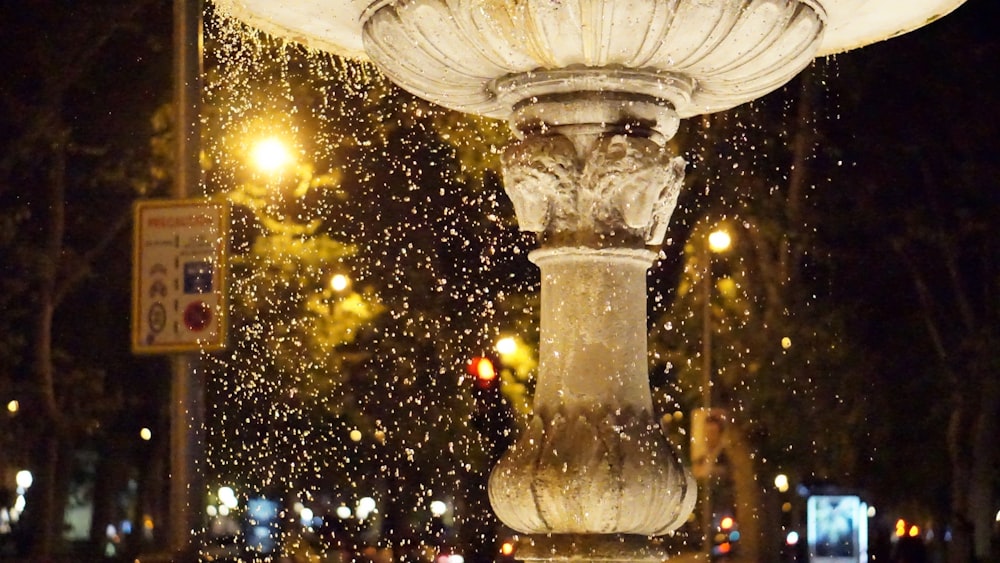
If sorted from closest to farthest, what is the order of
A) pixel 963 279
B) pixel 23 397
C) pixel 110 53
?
pixel 110 53 < pixel 23 397 < pixel 963 279

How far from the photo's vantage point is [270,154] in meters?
14.4

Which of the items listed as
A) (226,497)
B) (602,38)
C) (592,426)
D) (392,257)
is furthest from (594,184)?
(226,497)

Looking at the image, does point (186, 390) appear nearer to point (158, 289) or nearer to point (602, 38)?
point (158, 289)

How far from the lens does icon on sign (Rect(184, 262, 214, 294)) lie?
9.04 meters

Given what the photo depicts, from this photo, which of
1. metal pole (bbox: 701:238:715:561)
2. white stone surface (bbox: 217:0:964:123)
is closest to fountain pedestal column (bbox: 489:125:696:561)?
white stone surface (bbox: 217:0:964:123)

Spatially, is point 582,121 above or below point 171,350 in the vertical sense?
above

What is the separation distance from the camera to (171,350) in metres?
9.15

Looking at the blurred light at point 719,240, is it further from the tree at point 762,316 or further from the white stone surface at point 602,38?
the white stone surface at point 602,38

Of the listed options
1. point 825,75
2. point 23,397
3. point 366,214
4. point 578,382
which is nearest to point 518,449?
point 578,382

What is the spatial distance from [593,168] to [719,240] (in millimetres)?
14232

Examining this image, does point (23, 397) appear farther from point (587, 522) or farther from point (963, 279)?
point (587, 522)

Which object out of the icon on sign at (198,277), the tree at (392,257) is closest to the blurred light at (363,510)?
the tree at (392,257)

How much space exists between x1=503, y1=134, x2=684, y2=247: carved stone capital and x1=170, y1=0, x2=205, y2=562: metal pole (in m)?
3.82

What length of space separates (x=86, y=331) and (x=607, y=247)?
22452 millimetres
